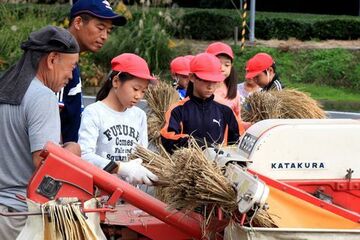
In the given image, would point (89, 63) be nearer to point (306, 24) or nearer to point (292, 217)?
point (306, 24)

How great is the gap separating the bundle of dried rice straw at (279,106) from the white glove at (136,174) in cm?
229

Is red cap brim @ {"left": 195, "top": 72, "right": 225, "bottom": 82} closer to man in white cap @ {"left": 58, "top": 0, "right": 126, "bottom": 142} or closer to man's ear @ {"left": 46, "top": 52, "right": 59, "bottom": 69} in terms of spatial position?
man in white cap @ {"left": 58, "top": 0, "right": 126, "bottom": 142}

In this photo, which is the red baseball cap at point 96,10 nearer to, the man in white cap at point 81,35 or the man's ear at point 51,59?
the man in white cap at point 81,35

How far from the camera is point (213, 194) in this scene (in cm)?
397

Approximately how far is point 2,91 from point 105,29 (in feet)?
5.34

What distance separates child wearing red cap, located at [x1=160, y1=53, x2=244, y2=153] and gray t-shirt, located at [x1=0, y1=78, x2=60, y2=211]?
199cm

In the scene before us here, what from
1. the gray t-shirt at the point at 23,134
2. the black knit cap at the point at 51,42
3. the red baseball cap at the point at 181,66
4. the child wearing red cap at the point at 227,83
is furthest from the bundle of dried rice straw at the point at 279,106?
the gray t-shirt at the point at 23,134

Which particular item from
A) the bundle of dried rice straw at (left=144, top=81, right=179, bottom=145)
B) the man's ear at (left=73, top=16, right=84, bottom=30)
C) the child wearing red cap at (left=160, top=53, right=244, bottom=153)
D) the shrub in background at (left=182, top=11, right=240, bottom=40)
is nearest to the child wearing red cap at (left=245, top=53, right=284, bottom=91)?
the bundle of dried rice straw at (left=144, top=81, right=179, bottom=145)

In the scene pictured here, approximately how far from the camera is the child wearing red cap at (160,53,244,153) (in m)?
5.77

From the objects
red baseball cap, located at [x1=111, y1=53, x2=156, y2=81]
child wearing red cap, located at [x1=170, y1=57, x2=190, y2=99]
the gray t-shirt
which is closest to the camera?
the gray t-shirt

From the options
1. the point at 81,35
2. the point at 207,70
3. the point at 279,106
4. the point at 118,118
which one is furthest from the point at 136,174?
the point at 279,106

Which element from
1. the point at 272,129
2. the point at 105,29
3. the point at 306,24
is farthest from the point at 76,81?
the point at 306,24

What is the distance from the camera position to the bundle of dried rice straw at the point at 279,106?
6684 mm

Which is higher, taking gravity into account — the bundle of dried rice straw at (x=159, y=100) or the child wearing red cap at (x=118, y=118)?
the child wearing red cap at (x=118, y=118)
